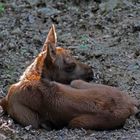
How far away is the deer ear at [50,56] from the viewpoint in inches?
344

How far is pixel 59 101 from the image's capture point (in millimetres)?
8398

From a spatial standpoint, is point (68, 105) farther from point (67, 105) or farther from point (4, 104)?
point (4, 104)

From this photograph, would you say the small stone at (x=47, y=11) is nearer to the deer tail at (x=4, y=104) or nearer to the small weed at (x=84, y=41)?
the small weed at (x=84, y=41)

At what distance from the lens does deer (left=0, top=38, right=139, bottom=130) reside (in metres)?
8.24

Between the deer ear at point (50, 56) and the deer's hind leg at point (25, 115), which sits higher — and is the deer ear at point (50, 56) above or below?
above

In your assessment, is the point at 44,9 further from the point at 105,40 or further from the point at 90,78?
the point at 90,78

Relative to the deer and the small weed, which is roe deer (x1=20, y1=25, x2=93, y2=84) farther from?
the small weed

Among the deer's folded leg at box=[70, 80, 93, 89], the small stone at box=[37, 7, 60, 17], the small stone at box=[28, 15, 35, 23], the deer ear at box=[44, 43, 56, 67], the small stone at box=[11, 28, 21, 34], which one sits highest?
the deer ear at box=[44, 43, 56, 67]

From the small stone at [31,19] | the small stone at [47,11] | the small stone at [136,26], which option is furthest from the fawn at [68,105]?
the small stone at [47,11]

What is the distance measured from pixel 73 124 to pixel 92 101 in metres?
0.41

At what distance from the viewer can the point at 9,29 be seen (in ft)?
40.9

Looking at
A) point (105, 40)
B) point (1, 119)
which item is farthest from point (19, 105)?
point (105, 40)

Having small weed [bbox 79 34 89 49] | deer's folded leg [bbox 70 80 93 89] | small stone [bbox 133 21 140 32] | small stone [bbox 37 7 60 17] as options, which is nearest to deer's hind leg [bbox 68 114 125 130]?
deer's folded leg [bbox 70 80 93 89]

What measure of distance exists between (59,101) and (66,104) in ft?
0.41
